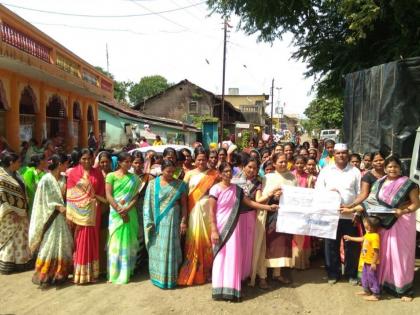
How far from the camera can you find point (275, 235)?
5094 mm

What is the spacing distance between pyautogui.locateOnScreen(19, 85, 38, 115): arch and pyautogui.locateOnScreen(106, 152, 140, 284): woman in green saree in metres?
7.05

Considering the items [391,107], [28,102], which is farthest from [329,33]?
[28,102]

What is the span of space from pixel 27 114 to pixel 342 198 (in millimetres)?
9538

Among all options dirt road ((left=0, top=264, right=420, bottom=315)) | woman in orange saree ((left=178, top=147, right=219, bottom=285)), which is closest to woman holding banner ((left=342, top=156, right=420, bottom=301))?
dirt road ((left=0, top=264, right=420, bottom=315))

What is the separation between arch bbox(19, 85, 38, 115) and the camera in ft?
36.7

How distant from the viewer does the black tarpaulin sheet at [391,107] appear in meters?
6.06

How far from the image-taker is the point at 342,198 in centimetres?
493

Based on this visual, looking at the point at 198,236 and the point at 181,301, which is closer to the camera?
the point at 181,301

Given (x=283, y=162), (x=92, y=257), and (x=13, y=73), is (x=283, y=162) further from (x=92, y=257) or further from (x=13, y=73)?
(x=13, y=73)

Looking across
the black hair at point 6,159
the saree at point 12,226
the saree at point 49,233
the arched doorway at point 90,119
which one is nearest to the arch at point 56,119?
the arched doorway at point 90,119

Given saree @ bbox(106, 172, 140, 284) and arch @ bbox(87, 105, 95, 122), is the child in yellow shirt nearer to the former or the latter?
saree @ bbox(106, 172, 140, 284)

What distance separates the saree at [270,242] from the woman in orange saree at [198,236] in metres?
0.57

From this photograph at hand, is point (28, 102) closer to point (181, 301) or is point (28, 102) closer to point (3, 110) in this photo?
point (3, 110)

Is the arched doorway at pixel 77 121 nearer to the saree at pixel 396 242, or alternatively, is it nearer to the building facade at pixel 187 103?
the saree at pixel 396 242
